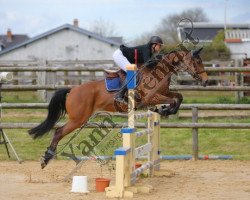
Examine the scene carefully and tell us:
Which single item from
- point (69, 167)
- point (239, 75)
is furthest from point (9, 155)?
point (239, 75)

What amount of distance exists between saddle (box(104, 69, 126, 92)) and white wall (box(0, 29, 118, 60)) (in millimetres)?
29152

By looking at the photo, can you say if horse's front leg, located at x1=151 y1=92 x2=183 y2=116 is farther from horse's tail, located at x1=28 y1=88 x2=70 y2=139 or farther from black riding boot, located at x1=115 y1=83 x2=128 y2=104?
horse's tail, located at x1=28 y1=88 x2=70 y2=139

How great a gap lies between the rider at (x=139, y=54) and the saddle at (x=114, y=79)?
128mm

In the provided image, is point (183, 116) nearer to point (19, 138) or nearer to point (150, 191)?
point (19, 138)

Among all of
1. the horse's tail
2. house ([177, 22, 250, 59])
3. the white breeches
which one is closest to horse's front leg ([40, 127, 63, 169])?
the horse's tail

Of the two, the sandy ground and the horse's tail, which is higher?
the horse's tail

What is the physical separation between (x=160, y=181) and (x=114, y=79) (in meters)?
1.76

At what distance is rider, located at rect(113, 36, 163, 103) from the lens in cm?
822

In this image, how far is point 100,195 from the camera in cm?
693

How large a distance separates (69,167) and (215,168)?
2.38 metres

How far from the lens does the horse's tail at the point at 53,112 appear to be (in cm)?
909

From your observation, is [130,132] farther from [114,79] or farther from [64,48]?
[64,48]

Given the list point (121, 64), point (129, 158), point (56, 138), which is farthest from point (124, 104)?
point (129, 158)

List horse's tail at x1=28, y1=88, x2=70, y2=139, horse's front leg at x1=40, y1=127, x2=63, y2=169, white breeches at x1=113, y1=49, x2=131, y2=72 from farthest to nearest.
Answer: horse's tail at x1=28, y1=88, x2=70, y2=139
white breeches at x1=113, y1=49, x2=131, y2=72
horse's front leg at x1=40, y1=127, x2=63, y2=169
